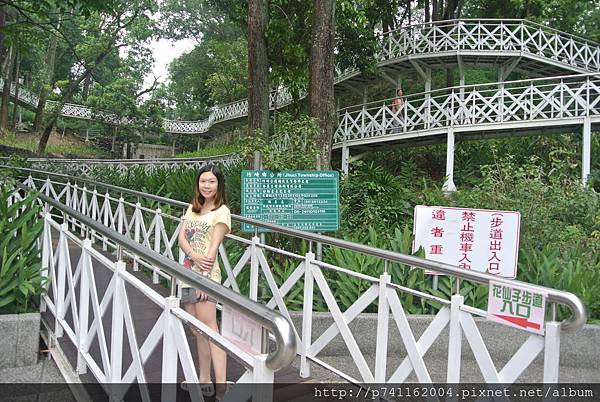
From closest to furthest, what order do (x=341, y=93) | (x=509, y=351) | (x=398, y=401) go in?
(x=398, y=401) < (x=509, y=351) < (x=341, y=93)

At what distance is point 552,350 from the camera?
206 cm

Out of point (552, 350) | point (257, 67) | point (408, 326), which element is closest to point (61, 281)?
point (408, 326)

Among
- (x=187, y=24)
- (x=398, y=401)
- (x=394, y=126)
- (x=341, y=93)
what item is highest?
(x=187, y=24)

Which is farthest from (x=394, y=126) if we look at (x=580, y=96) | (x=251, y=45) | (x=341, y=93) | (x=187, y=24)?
(x=187, y=24)

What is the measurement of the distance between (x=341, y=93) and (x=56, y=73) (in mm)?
29682

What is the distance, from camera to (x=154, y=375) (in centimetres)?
317

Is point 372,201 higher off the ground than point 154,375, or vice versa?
point 372,201

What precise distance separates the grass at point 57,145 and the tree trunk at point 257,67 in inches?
897

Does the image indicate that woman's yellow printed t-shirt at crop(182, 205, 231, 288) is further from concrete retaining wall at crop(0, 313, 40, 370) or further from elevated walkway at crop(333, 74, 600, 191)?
elevated walkway at crop(333, 74, 600, 191)

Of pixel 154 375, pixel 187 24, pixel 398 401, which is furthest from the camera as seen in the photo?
pixel 187 24

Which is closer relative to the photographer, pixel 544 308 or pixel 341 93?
pixel 544 308

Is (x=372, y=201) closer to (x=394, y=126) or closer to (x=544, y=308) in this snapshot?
(x=544, y=308)

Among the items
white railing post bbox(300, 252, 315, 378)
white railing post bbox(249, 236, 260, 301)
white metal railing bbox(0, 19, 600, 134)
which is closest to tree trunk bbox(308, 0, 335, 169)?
white railing post bbox(249, 236, 260, 301)

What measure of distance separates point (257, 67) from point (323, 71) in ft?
5.24
